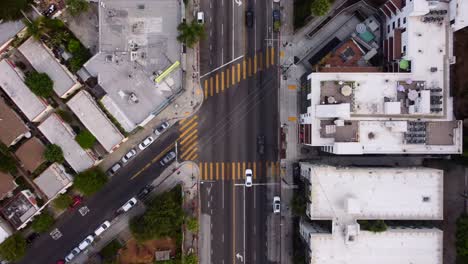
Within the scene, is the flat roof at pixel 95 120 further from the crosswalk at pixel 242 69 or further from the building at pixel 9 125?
the crosswalk at pixel 242 69

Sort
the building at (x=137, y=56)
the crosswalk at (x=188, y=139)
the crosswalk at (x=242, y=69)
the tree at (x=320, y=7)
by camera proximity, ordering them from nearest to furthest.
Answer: the tree at (x=320, y=7) < the building at (x=137, y=56) < the crosswalk at (x=188, y=139) < the crosswalk at (x=242, y=69)

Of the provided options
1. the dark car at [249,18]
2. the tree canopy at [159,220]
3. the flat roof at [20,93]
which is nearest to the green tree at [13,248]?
the tree canopy at [159,220]

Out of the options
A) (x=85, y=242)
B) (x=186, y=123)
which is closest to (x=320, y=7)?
(x=186, y=123)

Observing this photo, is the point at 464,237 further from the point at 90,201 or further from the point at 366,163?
the point at 90,201

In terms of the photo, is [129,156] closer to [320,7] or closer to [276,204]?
[276,204]

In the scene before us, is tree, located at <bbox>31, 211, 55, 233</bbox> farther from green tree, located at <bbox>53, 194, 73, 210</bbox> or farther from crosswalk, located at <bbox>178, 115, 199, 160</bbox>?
crosswalk, located at <bbox>178, 115, 199, 160</bbox>

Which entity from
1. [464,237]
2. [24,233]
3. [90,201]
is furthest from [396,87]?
[24,233]

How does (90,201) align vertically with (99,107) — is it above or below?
below
